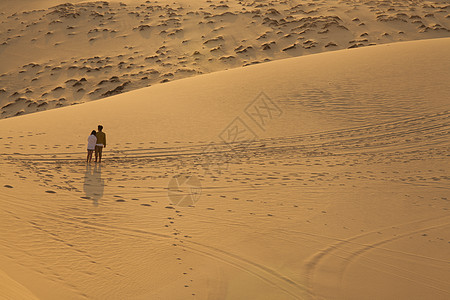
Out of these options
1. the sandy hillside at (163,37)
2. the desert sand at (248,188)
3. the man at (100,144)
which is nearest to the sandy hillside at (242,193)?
the desert sand at (248,188)

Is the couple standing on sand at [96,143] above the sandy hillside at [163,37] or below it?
below

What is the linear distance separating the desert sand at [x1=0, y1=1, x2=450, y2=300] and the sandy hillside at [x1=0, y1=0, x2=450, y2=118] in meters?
7.71

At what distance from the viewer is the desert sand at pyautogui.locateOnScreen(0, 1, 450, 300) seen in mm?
5465

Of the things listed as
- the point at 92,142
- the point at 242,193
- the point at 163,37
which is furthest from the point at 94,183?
the point at 163,37

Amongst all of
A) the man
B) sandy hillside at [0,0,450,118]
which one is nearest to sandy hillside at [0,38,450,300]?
the man

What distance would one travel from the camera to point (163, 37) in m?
30.0

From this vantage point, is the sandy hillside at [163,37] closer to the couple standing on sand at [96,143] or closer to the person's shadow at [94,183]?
the couple standing on sand at [96,143]

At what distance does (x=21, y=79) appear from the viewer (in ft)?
87.2

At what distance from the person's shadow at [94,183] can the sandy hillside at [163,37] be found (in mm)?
14068

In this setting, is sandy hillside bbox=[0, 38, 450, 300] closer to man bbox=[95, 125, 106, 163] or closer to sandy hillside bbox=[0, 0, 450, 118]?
man bbox=[95, 125, 106, 163]

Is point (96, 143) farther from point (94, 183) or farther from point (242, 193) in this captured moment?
point (242, 193)

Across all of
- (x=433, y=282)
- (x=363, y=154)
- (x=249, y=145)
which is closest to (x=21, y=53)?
(x=249, y=145)

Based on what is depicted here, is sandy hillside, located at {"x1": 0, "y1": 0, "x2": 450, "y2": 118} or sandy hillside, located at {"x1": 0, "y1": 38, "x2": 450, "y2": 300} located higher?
sandy hillside, located at {"x1": 0, "y1": 0, "x2": 450, "y2": 118}

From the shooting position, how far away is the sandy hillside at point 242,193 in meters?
5.45
